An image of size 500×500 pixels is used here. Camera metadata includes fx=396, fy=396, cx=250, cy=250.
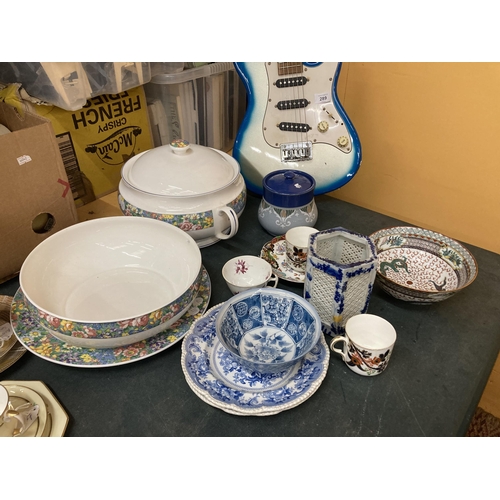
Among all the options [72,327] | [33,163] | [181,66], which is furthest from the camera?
[181,66]

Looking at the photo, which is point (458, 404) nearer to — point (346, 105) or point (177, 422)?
point (177, 422)

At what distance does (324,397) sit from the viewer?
22.4 inches

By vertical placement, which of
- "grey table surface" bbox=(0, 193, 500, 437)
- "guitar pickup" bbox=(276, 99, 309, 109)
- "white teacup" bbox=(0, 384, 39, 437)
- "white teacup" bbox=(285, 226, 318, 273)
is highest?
"guitar pickup" bbox=(276, 99, 309, 109)

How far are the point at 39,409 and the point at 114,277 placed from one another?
0.82 feet

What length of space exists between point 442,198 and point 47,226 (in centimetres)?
98

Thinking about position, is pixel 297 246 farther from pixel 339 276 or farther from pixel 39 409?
pixel 39 409

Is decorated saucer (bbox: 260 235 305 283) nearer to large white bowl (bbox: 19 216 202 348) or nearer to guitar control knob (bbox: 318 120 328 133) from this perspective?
large white bowl (bbox: 19 216 202 348)

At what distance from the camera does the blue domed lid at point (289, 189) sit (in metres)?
0.80

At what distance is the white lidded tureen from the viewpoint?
0.75 m

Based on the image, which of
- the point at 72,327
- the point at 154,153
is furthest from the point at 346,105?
the point at 72,327

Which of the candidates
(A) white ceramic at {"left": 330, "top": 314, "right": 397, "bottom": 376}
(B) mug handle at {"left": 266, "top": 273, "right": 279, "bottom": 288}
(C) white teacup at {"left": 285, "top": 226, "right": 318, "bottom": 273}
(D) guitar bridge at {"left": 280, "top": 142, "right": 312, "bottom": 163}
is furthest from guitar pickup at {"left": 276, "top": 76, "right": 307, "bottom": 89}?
(A) white ceramic at {"left": 330, "top": 314, "right": 397, "bottom": 376}

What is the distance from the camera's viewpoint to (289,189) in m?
0.80

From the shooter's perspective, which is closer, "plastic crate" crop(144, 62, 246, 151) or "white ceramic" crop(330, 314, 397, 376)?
"white ceramic" crop(330, 314, 397, 376)

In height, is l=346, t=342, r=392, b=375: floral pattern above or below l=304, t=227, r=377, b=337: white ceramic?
below
